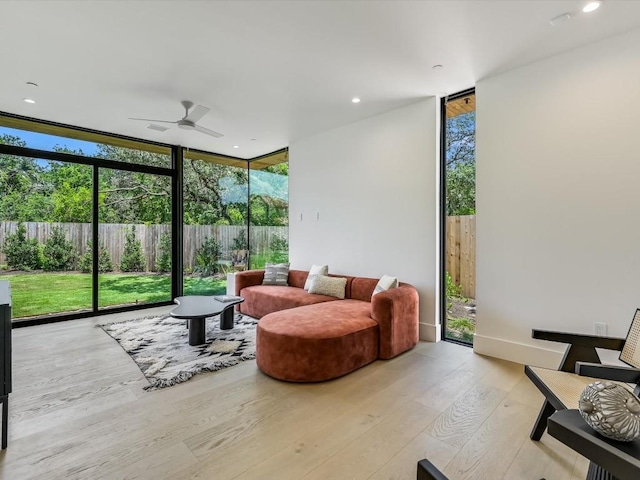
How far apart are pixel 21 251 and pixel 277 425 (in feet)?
15.1

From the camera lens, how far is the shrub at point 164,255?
5605 mm

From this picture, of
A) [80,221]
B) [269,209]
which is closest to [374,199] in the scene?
[269,209]

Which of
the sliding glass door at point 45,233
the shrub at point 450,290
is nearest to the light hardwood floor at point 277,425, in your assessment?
the shrub at point 450,290

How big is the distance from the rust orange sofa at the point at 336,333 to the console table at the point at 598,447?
174 cm

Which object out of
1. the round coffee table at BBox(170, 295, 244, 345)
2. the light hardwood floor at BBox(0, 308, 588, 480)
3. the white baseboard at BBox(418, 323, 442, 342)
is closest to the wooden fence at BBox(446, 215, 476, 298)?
the white baseboard at BBox(418, 323, 442, 342)

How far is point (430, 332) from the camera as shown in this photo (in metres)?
3.74

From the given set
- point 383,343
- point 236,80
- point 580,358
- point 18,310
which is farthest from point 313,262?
point 18,310

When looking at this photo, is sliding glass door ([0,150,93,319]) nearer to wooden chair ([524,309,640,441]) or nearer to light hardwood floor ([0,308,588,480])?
light hardwood floor ([0,308,588,480])

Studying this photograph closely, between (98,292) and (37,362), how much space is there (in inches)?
79.2

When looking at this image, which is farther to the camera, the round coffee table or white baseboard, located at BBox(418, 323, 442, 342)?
white baseboard, located at BBox(418, 323, 442, 342)

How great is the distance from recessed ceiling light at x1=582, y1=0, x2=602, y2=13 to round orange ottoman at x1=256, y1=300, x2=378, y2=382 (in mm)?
2974

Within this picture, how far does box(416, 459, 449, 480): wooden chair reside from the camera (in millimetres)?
996

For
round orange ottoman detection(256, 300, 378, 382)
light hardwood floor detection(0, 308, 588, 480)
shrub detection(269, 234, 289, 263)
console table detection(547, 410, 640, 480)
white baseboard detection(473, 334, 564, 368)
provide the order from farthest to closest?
shrub detection(269, 234, 289, 263)
white baseboard detection(473, 334, 564, 368)
round orange ottoman detection(256, 300, 378, 382)
light hardwood floor detection(0, 308, 588, 480)
console table detection(547, 410, 640, 480)

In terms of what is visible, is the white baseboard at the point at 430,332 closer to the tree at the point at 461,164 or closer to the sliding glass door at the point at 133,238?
the tree at the point at 461,164
